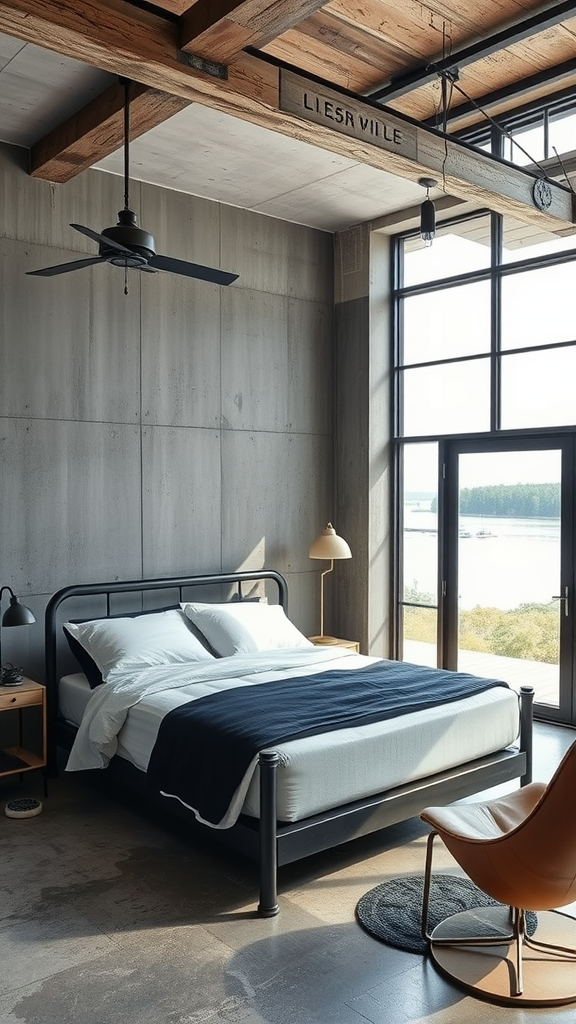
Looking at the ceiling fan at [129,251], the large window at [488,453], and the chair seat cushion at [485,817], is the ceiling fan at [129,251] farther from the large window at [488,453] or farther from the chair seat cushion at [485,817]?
the large window at [488,453]

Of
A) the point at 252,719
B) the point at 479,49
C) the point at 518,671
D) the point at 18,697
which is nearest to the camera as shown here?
the point at 252,719

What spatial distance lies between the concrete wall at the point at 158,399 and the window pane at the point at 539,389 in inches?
62.3

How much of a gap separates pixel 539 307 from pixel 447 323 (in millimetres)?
813

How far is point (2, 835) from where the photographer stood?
417 centimetres

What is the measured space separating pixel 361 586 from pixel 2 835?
139 inches

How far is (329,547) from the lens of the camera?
645 cm

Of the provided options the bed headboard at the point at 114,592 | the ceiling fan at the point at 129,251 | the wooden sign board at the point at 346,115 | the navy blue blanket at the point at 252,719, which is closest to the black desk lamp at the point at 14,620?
the bed headboard at the point at 114,592

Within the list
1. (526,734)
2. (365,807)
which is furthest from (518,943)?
(526,734)

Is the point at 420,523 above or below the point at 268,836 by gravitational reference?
above

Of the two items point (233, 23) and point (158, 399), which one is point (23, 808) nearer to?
point (158, 399)

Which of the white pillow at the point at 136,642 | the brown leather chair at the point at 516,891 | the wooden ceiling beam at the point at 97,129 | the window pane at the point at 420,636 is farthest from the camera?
the window pane at the point at 420,636

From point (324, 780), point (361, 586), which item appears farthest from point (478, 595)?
point (324, 780)

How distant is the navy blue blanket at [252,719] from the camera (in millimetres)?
3604

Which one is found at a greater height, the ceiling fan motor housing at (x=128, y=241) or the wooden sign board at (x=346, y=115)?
the wooden sign board at (x=346, y=115)
